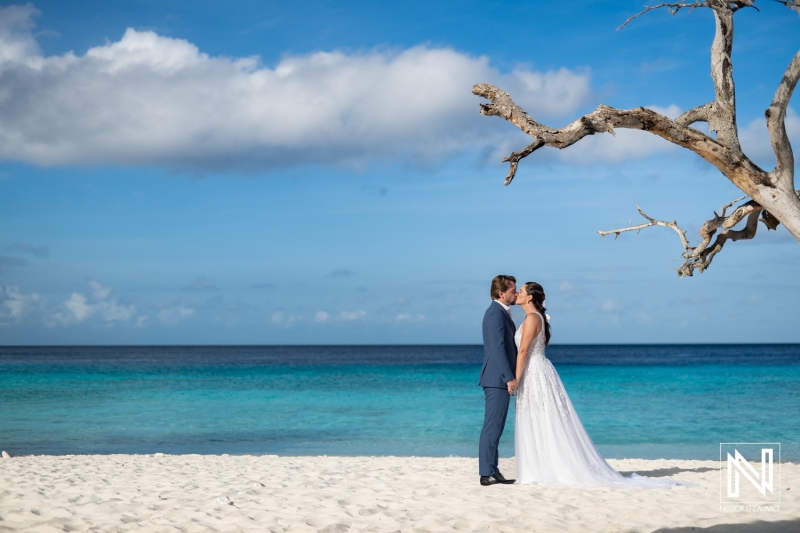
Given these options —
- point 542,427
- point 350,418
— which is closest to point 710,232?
point 542,427

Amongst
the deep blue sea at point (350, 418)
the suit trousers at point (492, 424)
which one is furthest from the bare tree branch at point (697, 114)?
the deep blue sea at point (350, 418)

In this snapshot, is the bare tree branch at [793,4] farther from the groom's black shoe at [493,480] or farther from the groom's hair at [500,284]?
the groom's black shoe at [493,480]

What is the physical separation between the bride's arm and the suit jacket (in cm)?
15

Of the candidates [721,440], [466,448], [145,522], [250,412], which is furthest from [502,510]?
[250,412]

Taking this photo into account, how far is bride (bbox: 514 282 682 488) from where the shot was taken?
8.07m

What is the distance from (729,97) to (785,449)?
12.0 meters

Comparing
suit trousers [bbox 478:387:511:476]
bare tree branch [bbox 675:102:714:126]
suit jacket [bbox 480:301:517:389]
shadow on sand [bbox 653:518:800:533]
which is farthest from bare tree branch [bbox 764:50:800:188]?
suit trousers [bbox 478:387:511:476]

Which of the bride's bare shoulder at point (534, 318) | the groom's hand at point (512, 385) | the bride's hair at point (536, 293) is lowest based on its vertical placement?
the groom's hand at point (512, 385)

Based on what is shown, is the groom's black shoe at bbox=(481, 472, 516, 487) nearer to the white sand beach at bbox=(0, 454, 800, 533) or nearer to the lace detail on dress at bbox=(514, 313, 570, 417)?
the white sand beach at bbox=(0, 454, 800, 533)

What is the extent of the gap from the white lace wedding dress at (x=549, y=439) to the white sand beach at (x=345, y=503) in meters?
0.28

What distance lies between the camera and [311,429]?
19.4m

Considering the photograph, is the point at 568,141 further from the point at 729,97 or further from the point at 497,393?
the point at 497,393

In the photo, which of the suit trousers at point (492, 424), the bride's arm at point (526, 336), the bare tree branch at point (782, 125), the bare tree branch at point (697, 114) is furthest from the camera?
the bride's arm at point (526, 336)

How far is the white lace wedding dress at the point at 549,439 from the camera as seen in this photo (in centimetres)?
804
